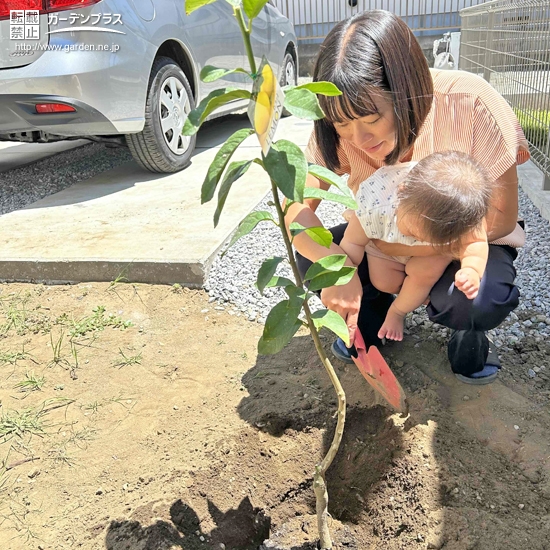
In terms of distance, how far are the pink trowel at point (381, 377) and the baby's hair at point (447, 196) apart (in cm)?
38

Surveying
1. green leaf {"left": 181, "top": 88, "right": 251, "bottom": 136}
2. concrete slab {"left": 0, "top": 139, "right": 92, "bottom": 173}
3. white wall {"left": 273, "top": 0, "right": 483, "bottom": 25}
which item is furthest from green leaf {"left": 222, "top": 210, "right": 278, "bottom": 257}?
white wall {"left": 273, "top": 0, "right": 483, "bottom": 25}

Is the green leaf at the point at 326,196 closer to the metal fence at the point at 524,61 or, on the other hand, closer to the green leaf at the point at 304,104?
the green leaf at the point at 304,104

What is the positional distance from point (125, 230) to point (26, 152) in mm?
2998

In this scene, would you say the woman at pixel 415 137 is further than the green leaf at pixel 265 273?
Yes

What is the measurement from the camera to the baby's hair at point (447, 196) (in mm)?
1571

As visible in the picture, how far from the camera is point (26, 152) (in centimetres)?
555

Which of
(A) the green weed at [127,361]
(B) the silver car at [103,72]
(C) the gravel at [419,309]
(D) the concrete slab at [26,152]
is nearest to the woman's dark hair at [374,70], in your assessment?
(C) the gravel at [419,309]

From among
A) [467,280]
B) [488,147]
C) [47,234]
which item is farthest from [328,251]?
[47,234]

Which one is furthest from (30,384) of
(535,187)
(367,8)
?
(367,8)

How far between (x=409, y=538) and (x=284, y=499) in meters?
0.38

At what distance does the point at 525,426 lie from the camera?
1.71 metres

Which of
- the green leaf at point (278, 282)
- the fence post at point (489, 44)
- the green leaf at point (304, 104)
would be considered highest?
the fence post at point (489, 44)

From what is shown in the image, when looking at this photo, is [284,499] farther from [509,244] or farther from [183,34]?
[183,34]

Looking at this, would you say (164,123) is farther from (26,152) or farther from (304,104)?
(304,104)
